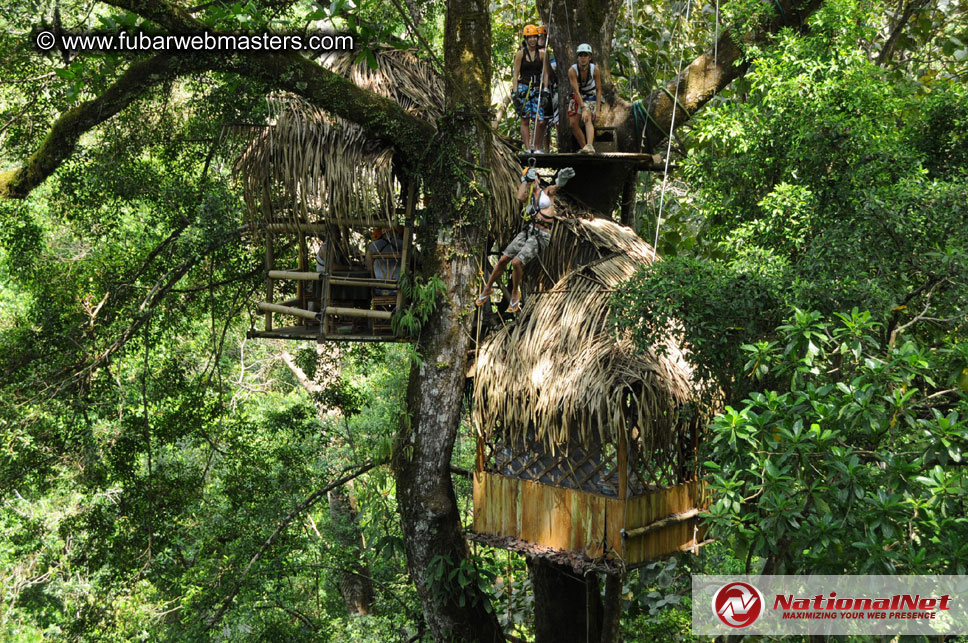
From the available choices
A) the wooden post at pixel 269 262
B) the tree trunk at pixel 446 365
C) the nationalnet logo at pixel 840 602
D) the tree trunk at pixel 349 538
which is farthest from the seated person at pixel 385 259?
the tree trunk at pixel 349 538

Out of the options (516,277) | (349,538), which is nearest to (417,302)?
(516,277)

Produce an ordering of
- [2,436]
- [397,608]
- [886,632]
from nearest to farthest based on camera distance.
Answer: [886,632]
[2,436]
[397,608]

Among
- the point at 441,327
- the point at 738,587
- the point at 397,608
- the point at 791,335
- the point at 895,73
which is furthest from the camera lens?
the point at 397,608

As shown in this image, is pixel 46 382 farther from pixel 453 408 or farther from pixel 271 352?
pixel 271 352

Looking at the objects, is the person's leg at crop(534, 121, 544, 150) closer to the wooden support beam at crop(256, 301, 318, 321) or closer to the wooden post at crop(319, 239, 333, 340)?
the wooden post at crop(319, 239, 333, 340)

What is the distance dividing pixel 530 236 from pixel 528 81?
1.56 metres

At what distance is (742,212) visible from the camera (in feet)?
16.2

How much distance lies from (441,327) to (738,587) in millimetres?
2372

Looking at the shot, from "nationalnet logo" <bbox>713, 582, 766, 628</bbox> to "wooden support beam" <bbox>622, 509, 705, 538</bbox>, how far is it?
0.59 metres

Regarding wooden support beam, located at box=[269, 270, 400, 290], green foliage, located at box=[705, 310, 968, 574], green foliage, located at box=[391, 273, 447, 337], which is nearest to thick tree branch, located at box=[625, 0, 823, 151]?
green foliage, located at box=[391, 273, 447, 337]

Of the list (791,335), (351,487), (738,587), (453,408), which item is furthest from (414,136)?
(351,487)

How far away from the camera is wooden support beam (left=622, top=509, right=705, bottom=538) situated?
14.4 feet

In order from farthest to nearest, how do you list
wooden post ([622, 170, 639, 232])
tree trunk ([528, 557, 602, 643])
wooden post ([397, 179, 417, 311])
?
wooden post ([622, 170, 639, 232]) → tree trunk ([528, 557, 602, 643]) → wooden post ([397, 179, 417, 311])

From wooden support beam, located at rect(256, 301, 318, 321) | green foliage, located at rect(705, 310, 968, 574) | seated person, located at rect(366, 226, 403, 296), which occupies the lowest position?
green foliage, located at rect(705, 310, 968, 574)
